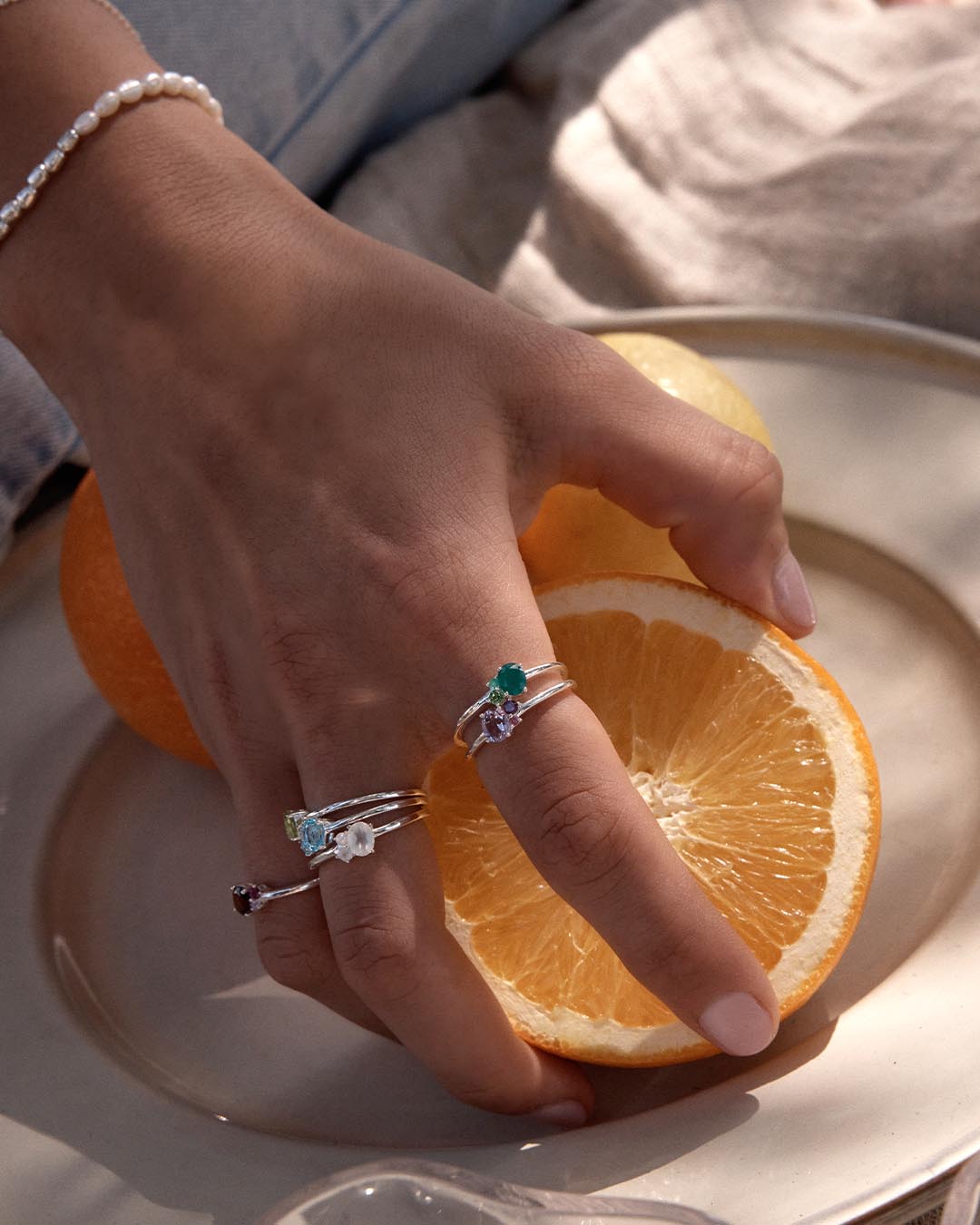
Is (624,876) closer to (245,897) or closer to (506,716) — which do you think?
(506,716)

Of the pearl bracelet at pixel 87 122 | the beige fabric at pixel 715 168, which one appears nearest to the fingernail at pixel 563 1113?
the pearl bracelet at pixel 87 122

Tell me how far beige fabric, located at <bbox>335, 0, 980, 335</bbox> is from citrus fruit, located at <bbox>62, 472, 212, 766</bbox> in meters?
0.70

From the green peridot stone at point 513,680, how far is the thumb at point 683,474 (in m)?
0.19

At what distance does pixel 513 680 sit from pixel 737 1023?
0.81 feet

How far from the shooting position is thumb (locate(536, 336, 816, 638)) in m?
0.88

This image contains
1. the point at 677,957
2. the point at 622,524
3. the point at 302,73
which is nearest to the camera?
the point at 677,957

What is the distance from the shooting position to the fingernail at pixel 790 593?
91 cm

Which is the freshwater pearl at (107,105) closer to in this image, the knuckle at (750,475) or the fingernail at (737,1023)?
the knuckle at (750,475)

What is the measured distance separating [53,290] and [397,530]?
1.33 feet

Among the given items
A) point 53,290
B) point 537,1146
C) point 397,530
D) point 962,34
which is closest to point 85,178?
point 53,290

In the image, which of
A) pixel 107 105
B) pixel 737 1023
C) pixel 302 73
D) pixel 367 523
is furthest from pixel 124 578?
pixel 302 73

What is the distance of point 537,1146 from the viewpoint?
788mm

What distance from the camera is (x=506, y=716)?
0.77 meters

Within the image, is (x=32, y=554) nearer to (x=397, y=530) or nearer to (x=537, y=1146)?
(x=397, y=530)
